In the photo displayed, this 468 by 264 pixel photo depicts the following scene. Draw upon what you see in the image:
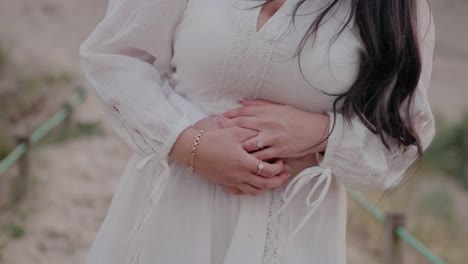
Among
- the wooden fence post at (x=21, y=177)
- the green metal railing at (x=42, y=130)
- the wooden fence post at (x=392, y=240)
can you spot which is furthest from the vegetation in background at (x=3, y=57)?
the wooden fence post at (x=392, y=240)

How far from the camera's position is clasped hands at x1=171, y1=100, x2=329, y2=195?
1.39m

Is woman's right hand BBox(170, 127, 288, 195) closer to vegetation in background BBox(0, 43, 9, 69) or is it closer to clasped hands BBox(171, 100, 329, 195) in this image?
clasped hands BBox(171, 100, 329, 195)

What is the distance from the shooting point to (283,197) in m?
1.47

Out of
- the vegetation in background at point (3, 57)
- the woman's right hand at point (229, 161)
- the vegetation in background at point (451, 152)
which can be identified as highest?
the woman's right hand at point (229, 161)

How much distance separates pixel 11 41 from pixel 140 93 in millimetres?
7276

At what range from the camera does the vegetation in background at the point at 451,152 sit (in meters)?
7.54

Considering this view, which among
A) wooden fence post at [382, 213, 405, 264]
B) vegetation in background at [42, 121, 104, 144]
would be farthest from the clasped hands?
vegetation in background at [42, 121, 104, 144]

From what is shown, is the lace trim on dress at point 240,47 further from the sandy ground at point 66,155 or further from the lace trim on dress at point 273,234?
the sandy ground at point 66,155

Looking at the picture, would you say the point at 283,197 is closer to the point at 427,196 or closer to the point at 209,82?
the point at 209,82

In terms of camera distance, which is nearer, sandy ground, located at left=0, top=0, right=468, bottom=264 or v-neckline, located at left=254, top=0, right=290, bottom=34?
v-neckline, located at left=254, top=0, right=290, bottom=34

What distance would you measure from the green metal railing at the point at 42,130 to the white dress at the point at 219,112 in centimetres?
244

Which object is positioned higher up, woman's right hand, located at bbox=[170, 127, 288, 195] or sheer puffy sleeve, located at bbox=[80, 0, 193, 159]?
sheer puffy sleeve, located at bbox=[80, 0, 193, 159]

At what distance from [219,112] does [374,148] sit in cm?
31

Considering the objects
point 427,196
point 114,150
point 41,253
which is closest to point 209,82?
point 41,253
